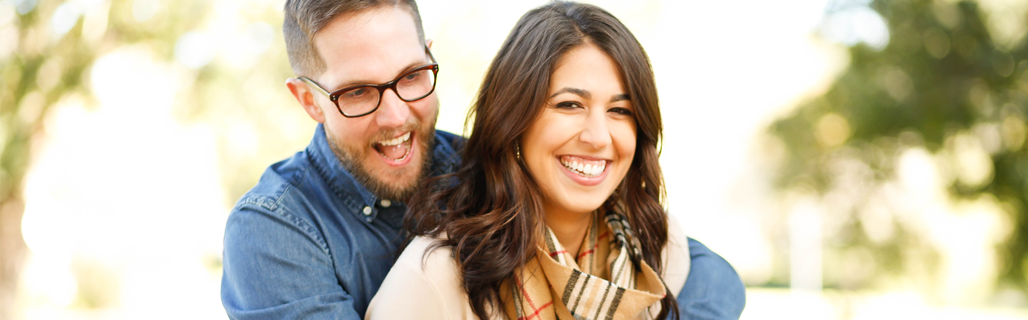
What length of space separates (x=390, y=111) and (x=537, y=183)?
1.45 feet

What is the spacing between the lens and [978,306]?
10477 mm

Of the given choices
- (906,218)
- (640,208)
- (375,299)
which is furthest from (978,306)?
(375,299)

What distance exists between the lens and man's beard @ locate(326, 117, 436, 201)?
204 centimetres

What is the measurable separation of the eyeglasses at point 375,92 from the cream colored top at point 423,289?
39cm

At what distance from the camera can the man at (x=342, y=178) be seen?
72.6 inches

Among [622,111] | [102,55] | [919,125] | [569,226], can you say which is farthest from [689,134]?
[622,111]

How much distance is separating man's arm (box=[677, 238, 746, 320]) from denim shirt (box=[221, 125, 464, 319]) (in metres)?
0.82

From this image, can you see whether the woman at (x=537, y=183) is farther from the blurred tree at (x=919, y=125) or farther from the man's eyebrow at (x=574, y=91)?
the blurred tree at (x=919, y=125)

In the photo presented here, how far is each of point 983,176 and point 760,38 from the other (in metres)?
3.94

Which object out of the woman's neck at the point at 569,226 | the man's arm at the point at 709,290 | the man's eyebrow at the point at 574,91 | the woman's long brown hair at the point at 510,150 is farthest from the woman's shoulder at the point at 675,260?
the man's eyebrow at the point at 574,91

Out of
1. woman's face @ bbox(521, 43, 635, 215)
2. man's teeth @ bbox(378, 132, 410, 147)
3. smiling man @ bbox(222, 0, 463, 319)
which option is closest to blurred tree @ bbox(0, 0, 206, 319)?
smiling man @ bbox(222, 0, 463, 319)

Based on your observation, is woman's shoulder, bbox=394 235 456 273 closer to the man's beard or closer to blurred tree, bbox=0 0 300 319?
the man's beard

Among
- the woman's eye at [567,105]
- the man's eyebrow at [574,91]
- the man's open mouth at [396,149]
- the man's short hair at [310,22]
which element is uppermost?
the man's short hair at [310,22]

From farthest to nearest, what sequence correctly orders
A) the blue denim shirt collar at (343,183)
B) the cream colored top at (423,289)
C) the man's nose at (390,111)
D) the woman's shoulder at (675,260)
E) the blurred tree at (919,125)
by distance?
the blurred tree at (919,125)
the woman's shoulder at (675,260)
the blue denim shirt collar at (343,183)
the man's nose at (390,111)
the cream colored top at (423,289)
